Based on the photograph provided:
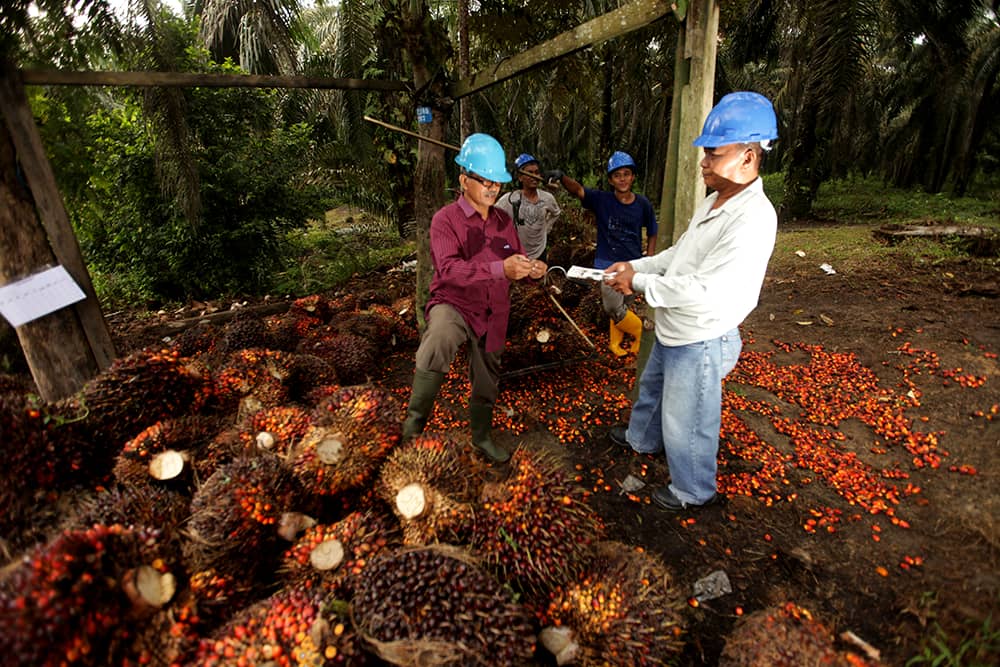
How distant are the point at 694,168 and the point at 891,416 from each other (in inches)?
99.0

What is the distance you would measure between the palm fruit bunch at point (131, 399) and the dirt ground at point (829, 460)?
183 centimetres

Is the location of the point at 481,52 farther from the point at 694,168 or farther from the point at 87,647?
the point at 87,647

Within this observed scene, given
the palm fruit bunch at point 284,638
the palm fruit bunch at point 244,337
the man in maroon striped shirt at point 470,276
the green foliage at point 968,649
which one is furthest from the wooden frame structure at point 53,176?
the palm fruit bunch at point 284,638

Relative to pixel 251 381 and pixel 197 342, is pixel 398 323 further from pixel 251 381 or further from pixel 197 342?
pixel 251 381

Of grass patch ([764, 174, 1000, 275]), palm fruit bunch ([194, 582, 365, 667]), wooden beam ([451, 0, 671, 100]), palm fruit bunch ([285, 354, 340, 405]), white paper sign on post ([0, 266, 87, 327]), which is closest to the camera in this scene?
palm fruit bunch ([194, 582, 365, 667])

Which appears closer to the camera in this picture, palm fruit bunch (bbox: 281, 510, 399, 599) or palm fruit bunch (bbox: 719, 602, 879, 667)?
palm fruit bunch (bbox: 719, 602, 879, 667)

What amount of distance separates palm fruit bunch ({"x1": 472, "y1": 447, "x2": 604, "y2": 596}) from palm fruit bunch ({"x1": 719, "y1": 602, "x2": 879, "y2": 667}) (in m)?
0.57

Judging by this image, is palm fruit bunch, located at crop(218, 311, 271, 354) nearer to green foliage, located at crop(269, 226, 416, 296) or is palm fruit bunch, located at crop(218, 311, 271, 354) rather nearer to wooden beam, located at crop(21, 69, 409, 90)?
wooden beam, located at crop(21, 69, 409, 90)

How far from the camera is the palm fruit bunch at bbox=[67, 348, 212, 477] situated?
2.27 metres

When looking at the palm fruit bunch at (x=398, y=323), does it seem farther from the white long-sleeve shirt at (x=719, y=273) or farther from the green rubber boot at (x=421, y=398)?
the white long-sleeve shirt at (x=719, y=273)

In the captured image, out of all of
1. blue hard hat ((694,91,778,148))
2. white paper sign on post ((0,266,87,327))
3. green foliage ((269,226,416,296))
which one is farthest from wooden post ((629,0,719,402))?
green foliage ((269,226,416,296))

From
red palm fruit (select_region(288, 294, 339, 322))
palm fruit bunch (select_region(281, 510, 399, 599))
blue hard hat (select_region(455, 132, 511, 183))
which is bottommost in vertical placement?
red palm fruit (select_region(288, 294, 339, 322))

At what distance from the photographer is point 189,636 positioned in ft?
4.72

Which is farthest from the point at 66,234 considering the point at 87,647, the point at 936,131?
the point at 936,131
